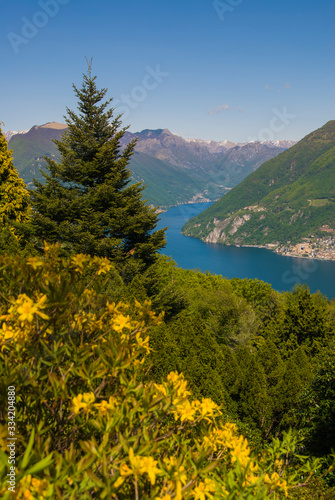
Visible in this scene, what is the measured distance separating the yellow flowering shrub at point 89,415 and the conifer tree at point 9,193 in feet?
60.3

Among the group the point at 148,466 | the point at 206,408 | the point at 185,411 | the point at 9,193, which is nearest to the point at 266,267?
the point at 9,193

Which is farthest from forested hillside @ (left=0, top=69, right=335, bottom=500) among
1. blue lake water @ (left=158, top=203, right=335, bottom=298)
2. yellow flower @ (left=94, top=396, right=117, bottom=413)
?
blue lake water @ (left=158, top=203, right=335, bottom=298)

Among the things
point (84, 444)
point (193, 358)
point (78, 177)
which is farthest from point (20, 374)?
point (78, 177)

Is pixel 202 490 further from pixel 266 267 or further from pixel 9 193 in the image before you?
pixel 266 267

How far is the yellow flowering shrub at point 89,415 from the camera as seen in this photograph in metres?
1.75

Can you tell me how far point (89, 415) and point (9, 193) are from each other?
20.2m

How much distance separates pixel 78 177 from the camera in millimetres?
16969

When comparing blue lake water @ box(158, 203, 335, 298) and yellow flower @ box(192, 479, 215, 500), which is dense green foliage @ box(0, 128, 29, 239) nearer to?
yellow flower @ box(192, 479, 215, 500)

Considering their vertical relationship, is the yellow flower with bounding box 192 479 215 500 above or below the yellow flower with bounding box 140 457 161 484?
below

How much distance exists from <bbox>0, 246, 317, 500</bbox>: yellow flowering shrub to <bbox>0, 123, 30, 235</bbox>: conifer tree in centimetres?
1838

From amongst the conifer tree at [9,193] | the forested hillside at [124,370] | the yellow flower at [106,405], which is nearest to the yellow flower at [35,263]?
the forested hillside at [124,370]

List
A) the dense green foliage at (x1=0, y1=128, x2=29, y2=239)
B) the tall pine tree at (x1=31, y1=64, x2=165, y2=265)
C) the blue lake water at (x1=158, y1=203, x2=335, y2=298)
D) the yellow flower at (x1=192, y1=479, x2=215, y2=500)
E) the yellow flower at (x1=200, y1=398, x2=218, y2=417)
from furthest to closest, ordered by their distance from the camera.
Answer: the blue lake water at (x1=158, y1=203, x2=335, y2=298), the dense green foliage at (x1=0, y1=128, x2=29, y2=239), the tall pine tree at (x1=31, y1=64, x2=165, y2=265), the yellow flower at (x1=200, y1=398, x2=218, y2=417), the yellow flower at (x1=192, y1=479, x2=215, y2=500)

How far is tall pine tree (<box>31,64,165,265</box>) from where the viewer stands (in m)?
15.5

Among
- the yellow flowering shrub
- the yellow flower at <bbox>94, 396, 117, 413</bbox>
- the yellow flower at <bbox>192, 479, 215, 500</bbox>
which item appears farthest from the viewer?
the yellow flower at <bbox>94, 396, 117, 413</bbox>
